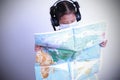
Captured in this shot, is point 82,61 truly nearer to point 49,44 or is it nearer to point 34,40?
point 49,44

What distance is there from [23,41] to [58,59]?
33 centimetres

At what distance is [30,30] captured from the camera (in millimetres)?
1467

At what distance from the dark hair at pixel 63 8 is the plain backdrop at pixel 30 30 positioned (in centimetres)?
7

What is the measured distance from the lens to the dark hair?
4.75 feet

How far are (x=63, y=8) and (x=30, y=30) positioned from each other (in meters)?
0.32

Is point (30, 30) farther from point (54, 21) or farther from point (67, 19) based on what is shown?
point (67, 19)

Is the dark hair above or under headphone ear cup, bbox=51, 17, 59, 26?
above

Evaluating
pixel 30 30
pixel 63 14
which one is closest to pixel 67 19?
pixel 63 14

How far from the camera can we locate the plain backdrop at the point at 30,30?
146 cm

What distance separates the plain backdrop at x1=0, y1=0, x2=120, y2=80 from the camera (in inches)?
57.7

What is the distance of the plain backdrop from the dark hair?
7cm

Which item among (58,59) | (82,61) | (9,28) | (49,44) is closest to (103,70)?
(82,61)

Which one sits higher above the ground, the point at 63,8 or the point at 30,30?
the point at 63,8

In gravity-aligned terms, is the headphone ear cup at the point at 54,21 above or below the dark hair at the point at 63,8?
below
